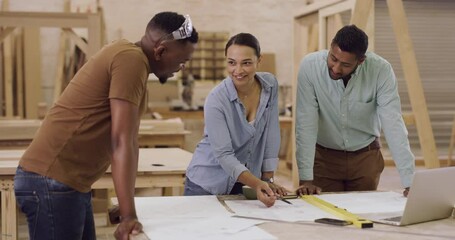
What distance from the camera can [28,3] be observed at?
9625 mm

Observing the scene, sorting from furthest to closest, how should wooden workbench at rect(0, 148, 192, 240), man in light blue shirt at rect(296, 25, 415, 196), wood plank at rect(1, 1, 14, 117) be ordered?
wood plank at rect(1, 1, 14, 117) → wooden workbench at rect(0, 148, 192, 240) → man in light blue shirt at rect(296, 25, 415, 196)

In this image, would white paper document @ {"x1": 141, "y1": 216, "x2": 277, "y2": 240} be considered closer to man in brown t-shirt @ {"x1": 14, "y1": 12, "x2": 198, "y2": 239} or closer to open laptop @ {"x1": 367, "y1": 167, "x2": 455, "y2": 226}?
man in brown t-shirt @ {"x1": 14, "y1": 12, "x2": 198, "y2": 239}

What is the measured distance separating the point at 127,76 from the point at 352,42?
4.02ft

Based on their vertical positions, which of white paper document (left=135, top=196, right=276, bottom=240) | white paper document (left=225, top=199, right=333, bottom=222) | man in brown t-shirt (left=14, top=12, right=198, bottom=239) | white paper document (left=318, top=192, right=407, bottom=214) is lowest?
white paper document (left=318, top=192, right=407, bottom=214)

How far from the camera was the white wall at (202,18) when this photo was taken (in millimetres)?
9766

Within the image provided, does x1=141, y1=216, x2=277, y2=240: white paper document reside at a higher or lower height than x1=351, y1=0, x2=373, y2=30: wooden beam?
lower

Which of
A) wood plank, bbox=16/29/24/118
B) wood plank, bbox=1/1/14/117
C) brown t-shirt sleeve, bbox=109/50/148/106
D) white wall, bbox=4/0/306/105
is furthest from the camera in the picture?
white wall, bbox=4/0/306/105

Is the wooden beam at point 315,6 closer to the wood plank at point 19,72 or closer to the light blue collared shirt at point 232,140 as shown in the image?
the light blue collared shirt at point 232,140

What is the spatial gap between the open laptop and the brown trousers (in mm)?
763

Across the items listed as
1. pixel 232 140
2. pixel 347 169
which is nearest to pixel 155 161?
pixel 347 169

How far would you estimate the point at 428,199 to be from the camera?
247 centimetres

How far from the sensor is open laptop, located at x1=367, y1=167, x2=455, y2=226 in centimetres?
239

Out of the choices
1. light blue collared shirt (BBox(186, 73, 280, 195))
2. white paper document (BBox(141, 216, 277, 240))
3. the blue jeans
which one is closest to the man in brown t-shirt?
the blue jeans

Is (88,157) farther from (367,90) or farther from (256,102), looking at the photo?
(367,90)
